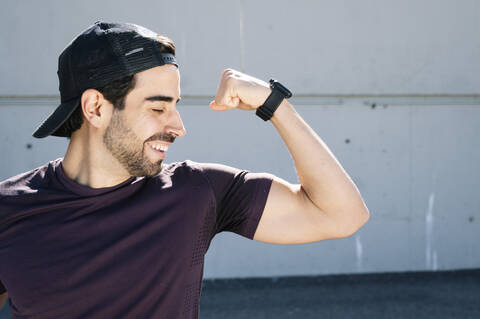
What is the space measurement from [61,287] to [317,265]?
4441 mm

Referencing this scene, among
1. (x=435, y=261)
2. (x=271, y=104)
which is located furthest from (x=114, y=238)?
(x=435, y=261)

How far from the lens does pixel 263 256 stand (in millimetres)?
5707

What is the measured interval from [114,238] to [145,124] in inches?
14.7

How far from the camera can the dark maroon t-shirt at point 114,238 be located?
161 centimetres

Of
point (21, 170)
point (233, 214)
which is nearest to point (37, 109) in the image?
point (21, 170)

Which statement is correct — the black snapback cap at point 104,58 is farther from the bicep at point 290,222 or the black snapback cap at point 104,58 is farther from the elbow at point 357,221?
the elbow at point 357,221

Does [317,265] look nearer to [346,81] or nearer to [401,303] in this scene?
[401,303]

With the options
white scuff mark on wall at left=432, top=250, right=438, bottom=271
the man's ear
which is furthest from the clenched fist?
white scuff mark on wall at left=432, top=250, right=438, bottom=271

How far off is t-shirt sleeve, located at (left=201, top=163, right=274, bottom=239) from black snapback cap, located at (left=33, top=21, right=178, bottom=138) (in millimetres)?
409

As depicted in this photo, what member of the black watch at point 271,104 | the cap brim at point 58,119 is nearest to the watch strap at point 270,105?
the black watch at point 271,104

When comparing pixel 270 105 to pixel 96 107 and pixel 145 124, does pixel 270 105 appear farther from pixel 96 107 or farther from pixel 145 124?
pixel 96 107

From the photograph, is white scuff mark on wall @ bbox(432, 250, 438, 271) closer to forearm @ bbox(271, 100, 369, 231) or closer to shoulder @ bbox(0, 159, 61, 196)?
forearm @ bbox(271, 100, 369, 231)

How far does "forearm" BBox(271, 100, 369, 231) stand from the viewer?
1.80m

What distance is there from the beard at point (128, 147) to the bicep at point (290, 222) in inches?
15.2
